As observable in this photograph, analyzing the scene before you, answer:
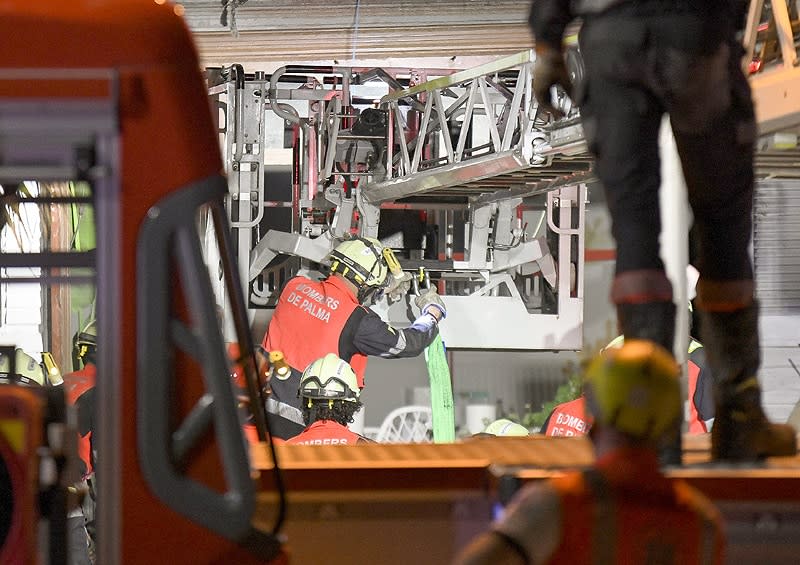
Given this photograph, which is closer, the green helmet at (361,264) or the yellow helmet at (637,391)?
the yellow helmet at (637,391)

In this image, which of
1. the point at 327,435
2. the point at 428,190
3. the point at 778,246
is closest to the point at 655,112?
the point at 327,435

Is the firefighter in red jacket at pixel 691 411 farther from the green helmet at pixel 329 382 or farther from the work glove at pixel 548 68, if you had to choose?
the work glove at pixel 548 68

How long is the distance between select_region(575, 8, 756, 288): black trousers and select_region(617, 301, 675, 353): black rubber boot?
0.08 meters

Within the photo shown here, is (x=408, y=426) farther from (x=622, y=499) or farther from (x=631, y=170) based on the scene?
(x=622, y=499)

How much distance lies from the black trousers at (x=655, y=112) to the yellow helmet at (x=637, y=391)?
59 cm

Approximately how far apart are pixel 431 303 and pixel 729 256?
28.1 feet

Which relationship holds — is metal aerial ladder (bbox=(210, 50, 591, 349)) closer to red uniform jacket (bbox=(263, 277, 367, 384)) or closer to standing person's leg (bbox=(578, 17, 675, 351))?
red uniform jacket (bbox=(263, 277, 367, 384))

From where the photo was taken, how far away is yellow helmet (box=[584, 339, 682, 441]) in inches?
66.1

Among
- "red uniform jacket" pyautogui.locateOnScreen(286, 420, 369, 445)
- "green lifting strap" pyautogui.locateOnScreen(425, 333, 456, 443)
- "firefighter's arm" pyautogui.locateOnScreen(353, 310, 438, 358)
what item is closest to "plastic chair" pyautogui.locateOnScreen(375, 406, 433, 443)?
"green lifting strap" pyautogui.locateOnScreen(425, 333, 456, 443)

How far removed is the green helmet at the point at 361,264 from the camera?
1031 centimetres

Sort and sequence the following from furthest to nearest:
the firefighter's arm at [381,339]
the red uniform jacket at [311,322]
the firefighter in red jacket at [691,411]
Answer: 1. the red uniform jacket at [311,322]
2. the firefighter's arm at [381,339]
3. the firefighter in red jacket at [691,411]

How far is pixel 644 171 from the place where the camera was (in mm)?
2271

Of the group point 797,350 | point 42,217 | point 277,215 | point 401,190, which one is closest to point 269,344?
point 401,190

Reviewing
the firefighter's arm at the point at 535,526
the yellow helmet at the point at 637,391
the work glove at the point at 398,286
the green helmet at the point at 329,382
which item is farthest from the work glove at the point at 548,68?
the work glove at the point at 398,286
